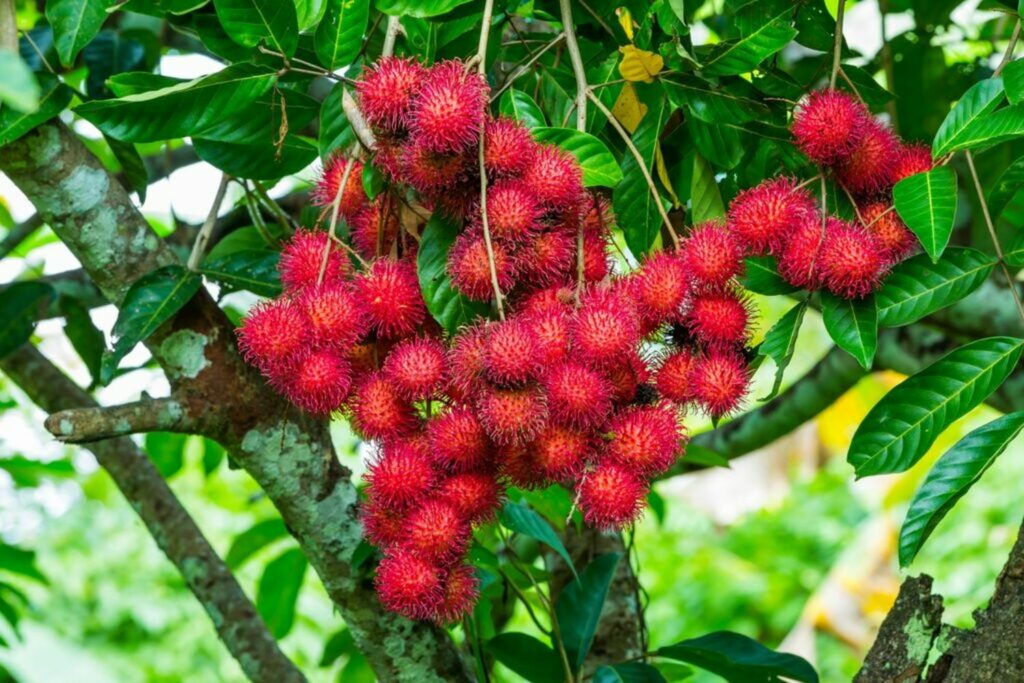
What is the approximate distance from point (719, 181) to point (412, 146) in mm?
441

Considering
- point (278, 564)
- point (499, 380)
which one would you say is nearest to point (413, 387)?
point (499, 380)

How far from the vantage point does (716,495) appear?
7.35 m

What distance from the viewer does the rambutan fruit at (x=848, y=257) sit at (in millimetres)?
868

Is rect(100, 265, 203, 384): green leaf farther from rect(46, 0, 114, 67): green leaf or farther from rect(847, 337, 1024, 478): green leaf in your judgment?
rect(847, 337, 1024, 478): green leaf

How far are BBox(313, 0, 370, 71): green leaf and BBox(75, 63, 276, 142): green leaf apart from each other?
5cm

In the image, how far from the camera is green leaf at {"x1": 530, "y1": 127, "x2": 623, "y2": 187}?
914 millimetres

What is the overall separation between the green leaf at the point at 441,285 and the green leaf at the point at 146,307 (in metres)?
0.34

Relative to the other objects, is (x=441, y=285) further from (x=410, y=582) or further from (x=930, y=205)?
(x=930, y=205)

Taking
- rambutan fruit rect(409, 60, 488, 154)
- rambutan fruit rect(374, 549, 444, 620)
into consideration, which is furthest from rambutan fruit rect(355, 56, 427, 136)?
rambutan fruit rect(374, 549, 444, 620)

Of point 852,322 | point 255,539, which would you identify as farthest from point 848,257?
Answer: point 255,539

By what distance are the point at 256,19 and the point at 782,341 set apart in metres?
0.49

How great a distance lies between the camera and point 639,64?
3.27 feet

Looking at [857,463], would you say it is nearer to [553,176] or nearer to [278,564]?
[553,176]

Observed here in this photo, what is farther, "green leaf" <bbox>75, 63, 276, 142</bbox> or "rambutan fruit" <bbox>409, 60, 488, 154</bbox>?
"green leaf" <bbox>75, 63, 276, 142</bbox>
